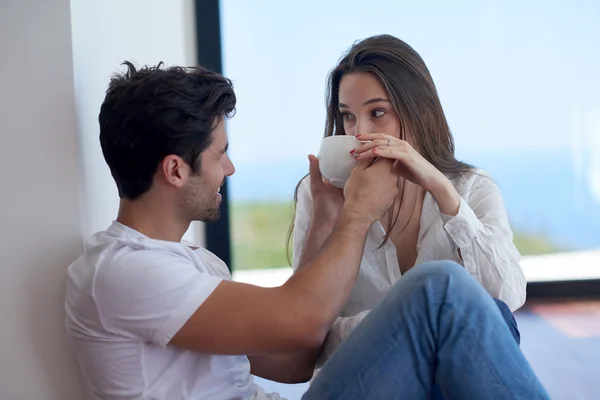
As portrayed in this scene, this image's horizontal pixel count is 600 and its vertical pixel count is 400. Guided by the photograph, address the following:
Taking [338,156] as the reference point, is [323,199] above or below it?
below

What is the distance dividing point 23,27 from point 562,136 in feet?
8.56

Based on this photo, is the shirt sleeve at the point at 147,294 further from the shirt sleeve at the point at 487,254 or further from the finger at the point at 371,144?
the shirt sleeve at the point at 487,254

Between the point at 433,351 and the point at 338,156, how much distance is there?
1.50ft

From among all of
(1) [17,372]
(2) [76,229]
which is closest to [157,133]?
(2) [76,229]

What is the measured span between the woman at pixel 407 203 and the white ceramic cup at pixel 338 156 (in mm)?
104

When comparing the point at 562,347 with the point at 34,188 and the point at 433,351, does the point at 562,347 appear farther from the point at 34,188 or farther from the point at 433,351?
the point at 34,188

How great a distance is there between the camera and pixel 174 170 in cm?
117

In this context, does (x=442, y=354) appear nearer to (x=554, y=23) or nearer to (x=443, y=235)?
(x=443, y=235)

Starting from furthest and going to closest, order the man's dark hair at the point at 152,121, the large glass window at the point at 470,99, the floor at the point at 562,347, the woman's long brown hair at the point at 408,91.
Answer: the large glass window at the point at 470,99 < the floor at the point at 562,347 < the woman's long brown hair at the point at 408,91 < the man's dark hair at the point at 152,121

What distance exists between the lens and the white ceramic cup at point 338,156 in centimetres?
133

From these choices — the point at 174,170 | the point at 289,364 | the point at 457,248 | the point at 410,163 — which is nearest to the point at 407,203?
the point at 457,248

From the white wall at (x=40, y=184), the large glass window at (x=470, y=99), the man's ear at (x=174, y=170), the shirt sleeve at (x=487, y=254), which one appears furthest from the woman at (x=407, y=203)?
the large glass window at (x=470, y=99)

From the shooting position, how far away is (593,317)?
9.39 feet

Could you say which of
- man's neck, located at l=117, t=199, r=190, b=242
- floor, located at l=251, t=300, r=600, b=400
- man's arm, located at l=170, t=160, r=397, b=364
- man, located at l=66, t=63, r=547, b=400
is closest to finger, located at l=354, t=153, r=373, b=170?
man, located at l=66, t=63, r=547, b=400
